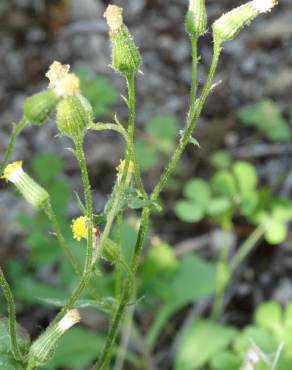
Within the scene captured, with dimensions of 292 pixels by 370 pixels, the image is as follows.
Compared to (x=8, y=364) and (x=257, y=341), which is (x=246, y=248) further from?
(x=8, y=364)

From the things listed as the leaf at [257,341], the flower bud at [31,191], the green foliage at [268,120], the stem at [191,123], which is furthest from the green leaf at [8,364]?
the green foliage at [268,120]

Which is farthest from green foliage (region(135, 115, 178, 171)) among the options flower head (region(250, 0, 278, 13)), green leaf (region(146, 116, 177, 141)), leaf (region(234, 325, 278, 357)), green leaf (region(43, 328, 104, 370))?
flower head (region(250, 0, 278, 13))

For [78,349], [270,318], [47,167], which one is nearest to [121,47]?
[270,318]

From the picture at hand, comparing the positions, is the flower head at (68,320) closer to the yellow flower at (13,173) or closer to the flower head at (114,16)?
the yellow flower at (13,173)

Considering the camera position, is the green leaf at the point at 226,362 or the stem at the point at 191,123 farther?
the green leaf at the point at 226,362

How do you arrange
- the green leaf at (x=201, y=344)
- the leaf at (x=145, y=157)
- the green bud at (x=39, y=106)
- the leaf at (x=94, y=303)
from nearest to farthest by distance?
the green bud at (x=39, y=106), the leaf at (x=94, y=303), the green leaf at (x=201, y=344), the leaf at (x=145, y=157)

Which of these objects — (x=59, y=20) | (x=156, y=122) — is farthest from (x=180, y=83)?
(x=59, y=20)

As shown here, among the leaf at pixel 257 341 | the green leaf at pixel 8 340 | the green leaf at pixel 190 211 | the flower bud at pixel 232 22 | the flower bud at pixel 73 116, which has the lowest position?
the leaf at pixel 257 341
